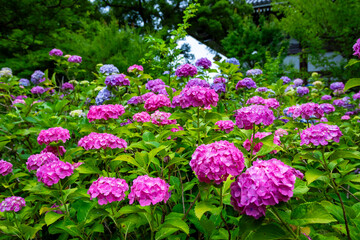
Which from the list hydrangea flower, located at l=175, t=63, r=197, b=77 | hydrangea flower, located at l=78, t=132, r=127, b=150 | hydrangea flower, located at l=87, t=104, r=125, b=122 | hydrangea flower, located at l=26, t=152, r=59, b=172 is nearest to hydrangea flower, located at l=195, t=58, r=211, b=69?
hydrangea flower, located at l=175, t=63, r=197, b=77

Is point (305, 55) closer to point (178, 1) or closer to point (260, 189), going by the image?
point (178, 1)

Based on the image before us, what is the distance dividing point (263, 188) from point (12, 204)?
1.29 meters

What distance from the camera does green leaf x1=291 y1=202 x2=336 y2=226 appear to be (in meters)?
0.81

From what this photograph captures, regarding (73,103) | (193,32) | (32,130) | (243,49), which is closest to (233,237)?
(32,130)

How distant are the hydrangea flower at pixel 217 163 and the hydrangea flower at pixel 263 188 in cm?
10

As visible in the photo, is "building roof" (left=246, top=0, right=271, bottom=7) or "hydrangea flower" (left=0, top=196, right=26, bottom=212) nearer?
"hydrangea flower" (left=0, top=196, right=26, bottom=212)

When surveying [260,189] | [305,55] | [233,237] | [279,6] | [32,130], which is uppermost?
[279,6]

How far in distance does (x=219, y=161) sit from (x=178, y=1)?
12794 millimetres

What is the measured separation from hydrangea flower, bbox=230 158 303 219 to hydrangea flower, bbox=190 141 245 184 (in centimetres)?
10

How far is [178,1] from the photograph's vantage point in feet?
40.8

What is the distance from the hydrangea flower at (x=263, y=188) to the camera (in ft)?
2.55

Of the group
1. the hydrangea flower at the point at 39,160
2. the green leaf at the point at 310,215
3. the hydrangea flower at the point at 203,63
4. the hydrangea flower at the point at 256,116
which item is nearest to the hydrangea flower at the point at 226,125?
the hydrangea flower at the point at 256,116

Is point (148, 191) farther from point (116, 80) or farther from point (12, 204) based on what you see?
point (116, 80)

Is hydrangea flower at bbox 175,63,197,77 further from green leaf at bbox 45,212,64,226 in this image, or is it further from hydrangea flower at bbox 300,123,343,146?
A: green leaf at bbox 45,212,64,226
